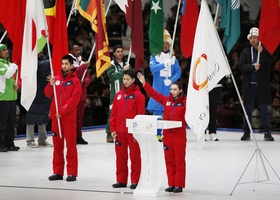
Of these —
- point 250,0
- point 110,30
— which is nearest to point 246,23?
point 250,0

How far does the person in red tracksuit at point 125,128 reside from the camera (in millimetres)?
11227

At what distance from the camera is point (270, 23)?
40.0ft

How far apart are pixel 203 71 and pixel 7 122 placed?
482 centimetres

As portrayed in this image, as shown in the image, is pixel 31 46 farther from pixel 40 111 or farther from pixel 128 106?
pixel 40 111

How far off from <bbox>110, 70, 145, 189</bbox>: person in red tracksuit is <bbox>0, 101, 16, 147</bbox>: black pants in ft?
12.3

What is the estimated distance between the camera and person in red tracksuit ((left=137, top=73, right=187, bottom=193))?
10898 millimetres

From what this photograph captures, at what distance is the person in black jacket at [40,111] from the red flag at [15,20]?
245 cm

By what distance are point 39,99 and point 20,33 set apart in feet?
9.67

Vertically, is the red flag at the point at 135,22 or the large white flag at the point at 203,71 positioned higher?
the red flag at the point at 135,22

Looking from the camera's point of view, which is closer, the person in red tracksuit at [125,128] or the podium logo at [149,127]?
the podium logo at [149,127]

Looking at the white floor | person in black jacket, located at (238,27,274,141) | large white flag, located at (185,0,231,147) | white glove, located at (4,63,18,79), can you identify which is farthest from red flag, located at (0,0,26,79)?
person in black jacket, located at (238,27,274,141)

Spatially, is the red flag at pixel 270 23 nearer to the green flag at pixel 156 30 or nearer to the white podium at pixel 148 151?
the green flag at pixel 156 30

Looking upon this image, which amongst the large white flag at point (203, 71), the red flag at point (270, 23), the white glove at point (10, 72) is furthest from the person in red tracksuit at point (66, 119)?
the red flag at point (270, 23)

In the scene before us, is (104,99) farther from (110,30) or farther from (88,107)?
(110,30)
